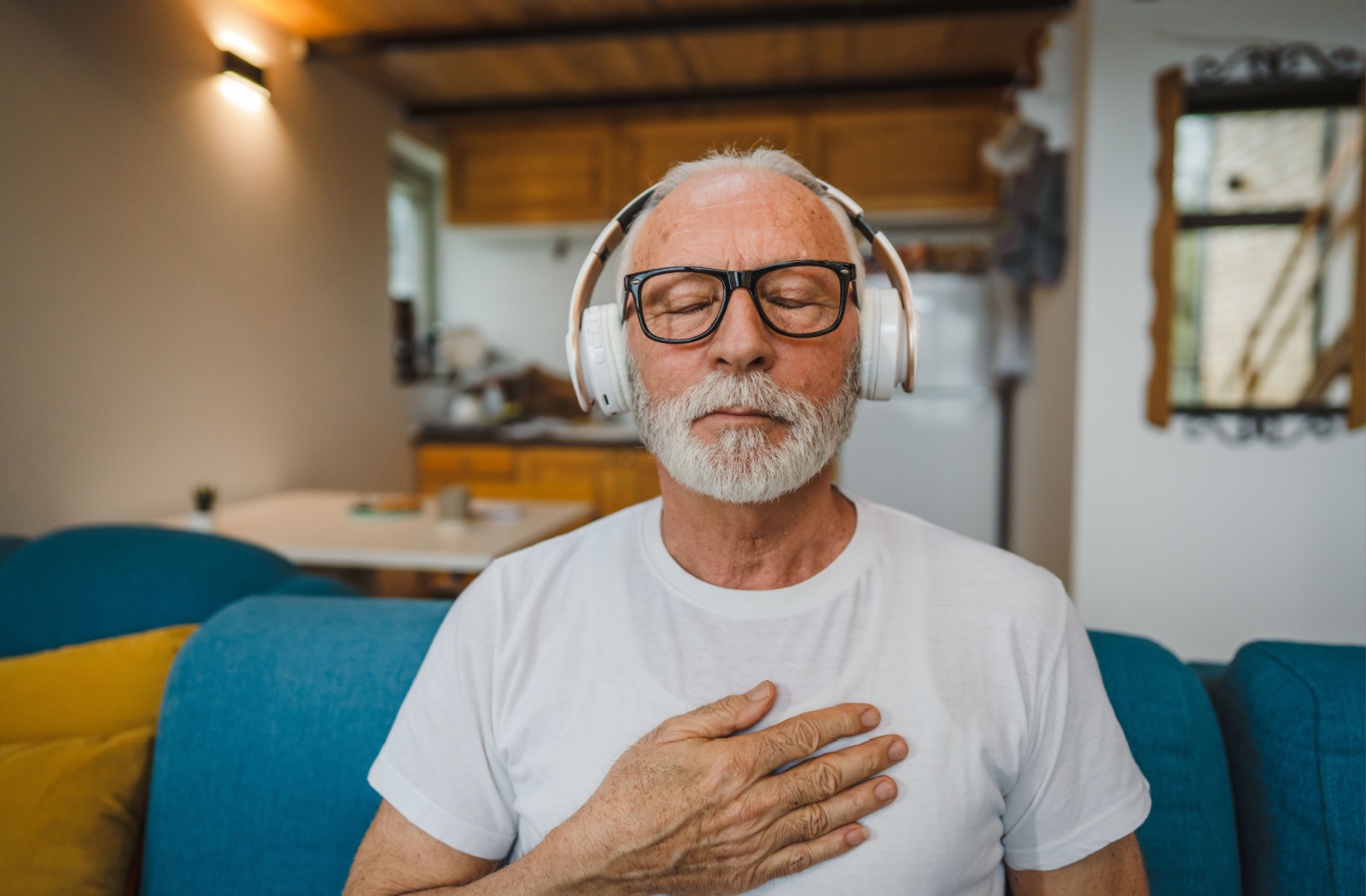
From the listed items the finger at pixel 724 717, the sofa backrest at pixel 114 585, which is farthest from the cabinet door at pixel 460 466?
the finger at pixel 724 717

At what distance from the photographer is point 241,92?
2.54 meters

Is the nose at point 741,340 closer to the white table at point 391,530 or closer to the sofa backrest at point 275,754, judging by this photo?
the sofa backrest at point 275,754

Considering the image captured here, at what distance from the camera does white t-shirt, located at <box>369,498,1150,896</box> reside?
0.72 meters

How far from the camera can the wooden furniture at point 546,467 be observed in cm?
367

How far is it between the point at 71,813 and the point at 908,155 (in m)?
3.83

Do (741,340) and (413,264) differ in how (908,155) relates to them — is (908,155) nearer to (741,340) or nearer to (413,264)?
(413,264)

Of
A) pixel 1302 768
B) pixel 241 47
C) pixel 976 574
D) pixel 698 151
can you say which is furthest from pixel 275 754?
pixel 698 151

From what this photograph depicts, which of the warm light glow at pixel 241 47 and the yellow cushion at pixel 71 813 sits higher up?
the warm light glow at pixel 241 47

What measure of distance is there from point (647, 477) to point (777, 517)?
9.22 feet

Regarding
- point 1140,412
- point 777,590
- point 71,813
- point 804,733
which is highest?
point 1140,412

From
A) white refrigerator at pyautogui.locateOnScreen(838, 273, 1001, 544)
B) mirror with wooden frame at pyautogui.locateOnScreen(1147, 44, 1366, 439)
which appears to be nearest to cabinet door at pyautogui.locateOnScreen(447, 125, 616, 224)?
white refrigerator at pyautogui.locateOnScreen(838, 273, 1001, 544)

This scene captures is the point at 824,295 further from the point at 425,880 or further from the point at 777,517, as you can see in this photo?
the point at 425,880

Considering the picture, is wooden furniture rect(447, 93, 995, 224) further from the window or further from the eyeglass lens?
the eyeglass lens

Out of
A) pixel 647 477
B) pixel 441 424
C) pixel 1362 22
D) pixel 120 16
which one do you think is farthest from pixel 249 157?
pixel 1362 22
